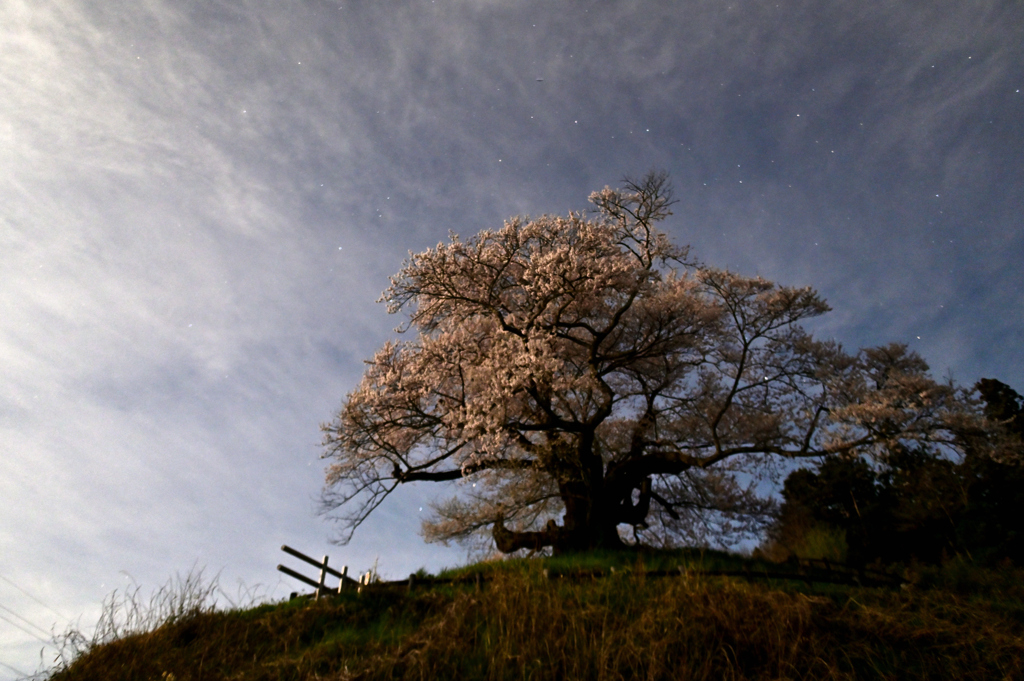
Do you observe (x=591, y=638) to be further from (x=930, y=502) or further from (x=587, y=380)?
(x=930, y=502)

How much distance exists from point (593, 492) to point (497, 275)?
593cm

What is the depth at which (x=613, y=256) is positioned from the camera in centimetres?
1530

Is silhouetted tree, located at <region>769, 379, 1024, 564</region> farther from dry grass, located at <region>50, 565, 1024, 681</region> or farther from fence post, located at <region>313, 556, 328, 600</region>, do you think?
fence post, located at <region>313, 556, 328, 600</region>

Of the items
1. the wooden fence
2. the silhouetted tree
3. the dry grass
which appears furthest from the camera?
the silhouetted tree

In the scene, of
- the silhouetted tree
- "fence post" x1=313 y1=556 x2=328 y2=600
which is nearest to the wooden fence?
"fence post" x1=313 y1=556 x2=328 y2=600

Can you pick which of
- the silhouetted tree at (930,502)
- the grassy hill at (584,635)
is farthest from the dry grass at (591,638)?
the silhouetted tree at (930,502)

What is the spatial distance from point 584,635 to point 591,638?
0.44ft

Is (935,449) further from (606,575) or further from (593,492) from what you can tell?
(606,575)

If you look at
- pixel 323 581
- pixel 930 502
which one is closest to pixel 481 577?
pixel 323 581

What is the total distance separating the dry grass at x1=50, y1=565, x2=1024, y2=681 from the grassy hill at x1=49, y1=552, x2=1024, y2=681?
0.8 inches

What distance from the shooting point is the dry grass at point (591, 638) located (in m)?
5.80

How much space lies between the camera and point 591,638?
620 centimetres

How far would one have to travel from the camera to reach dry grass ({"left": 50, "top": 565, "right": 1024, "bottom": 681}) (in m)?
5.80

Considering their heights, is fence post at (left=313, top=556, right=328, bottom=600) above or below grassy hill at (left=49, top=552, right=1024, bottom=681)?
above
